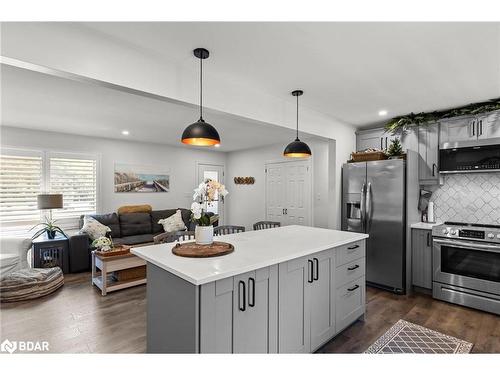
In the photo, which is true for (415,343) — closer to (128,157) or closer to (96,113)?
(96,113)

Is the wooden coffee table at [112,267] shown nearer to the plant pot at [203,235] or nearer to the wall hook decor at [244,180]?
the plant pot at [203,235]

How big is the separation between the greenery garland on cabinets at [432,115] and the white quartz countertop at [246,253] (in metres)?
2.23

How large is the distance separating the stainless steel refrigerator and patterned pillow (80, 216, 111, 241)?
421cm

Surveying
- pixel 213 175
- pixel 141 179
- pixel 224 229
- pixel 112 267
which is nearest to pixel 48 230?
pixel 112 267

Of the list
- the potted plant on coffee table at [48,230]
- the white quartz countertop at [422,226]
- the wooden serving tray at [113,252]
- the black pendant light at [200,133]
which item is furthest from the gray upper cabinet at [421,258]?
the potted plant on coffee table at [48,230]

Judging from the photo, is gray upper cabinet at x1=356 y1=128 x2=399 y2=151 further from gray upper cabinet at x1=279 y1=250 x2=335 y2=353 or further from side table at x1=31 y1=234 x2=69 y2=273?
side table at x1=31 y1=234 x2=69 y2=273

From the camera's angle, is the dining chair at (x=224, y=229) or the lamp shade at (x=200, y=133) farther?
the dining chair at (x=224, y=229)

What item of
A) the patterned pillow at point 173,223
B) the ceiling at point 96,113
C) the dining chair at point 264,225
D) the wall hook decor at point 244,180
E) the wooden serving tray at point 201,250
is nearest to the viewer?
the wooden serving tray at point 201,250

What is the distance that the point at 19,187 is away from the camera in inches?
184

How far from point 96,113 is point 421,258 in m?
4.95

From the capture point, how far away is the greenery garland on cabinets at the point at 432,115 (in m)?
3.32
